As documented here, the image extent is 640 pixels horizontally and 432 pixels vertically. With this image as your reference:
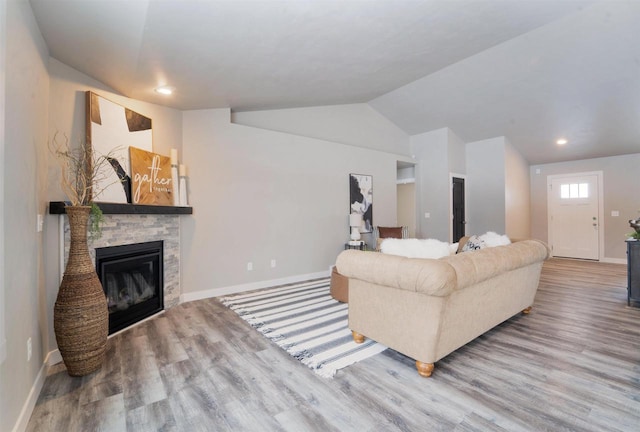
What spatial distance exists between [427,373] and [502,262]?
3.65 ft

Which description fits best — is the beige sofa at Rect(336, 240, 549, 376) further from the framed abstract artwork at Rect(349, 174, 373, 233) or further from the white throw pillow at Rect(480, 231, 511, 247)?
the framed abstract artwork at Rect(349, 174, 373, 233)

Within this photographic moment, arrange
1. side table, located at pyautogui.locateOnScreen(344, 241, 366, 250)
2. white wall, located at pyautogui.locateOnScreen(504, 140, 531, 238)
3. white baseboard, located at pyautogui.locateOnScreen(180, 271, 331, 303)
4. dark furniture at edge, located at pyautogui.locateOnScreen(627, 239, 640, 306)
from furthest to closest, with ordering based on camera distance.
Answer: white wall, located at pyautogui.locateOnScreen(504, 140, 531, 238) → side table, located at pyautogui.locateOnScreen(344, 241, 366, 250) → white baseboard, located at pyautogui.locateOnScreen(180, 271, 331, 303) → dark furniture at edge, located at pyautogui.locateOnScreen(627, 239, 640, 306)

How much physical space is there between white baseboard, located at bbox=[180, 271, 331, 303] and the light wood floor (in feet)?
3.31

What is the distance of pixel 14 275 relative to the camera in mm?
1589

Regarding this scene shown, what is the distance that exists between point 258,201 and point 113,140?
195cm

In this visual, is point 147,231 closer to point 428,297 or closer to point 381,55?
point 428,297

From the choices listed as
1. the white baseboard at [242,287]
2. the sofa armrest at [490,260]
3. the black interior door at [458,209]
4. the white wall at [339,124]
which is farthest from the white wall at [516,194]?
the white baseboard at [242,287]

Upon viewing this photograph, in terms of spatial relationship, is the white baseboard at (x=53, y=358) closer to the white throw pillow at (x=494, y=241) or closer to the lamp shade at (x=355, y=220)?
the white throw pillow at (x=494, y=241)

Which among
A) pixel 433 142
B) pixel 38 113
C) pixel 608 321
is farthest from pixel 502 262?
pixel 433 142

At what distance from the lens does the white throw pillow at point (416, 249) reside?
2275 mm

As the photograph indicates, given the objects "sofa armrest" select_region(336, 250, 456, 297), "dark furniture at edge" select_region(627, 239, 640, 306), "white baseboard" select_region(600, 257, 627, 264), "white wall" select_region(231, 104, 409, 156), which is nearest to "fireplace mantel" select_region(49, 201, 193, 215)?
"white wall" select_region(231, 104, 409, 156)

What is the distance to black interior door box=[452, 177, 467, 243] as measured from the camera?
6434mm

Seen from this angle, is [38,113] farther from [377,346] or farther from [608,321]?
[608,321]

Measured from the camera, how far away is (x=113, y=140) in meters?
2.95
